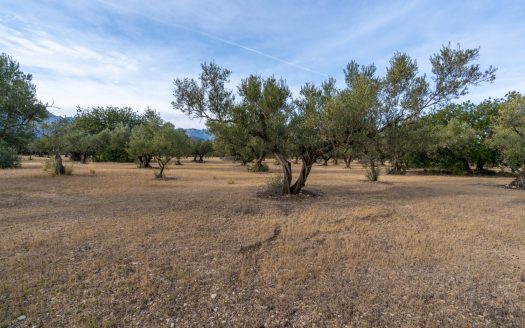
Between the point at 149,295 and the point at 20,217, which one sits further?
the point at 20,217

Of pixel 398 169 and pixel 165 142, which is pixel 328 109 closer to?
pixel 165 142

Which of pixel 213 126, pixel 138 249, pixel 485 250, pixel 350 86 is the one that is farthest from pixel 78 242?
pixel 350 86

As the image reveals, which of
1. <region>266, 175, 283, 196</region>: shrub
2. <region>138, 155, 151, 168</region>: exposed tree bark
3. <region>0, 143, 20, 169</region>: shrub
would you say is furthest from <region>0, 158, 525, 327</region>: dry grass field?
<region>138, 155, 151, 168</region>: exposed tree bark

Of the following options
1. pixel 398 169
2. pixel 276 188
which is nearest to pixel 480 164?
pixel 398 169

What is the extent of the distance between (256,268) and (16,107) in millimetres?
14820

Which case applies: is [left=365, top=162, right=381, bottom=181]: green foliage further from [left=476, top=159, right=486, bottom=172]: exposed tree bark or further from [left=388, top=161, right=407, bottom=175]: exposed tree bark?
[left=476, top=159, right=486, bottom=172]: exposed tree bark

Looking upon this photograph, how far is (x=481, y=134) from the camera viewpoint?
114ft

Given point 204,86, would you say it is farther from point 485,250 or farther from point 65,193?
point 485,250

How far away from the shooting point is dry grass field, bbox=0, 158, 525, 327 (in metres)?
4.23

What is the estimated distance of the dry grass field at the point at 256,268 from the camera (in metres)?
4.23

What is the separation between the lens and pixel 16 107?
546 inches

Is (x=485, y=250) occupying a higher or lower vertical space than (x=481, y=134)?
lower

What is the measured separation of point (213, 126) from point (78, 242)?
9.05m

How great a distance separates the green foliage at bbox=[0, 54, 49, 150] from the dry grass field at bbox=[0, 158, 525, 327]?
227 inches
